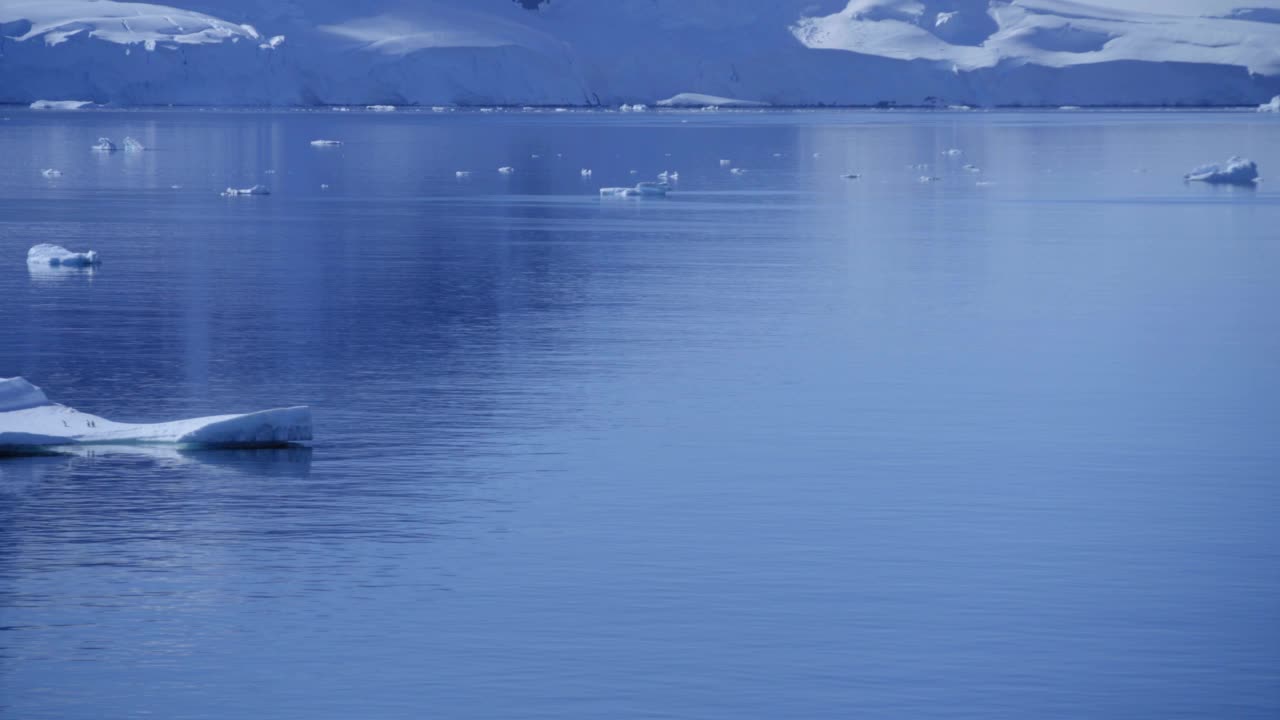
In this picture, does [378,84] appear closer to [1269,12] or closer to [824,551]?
[1269,12]

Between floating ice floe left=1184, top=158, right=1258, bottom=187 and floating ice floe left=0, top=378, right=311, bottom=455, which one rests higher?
floating ice floe left=1184, top=158, right=1258, bottom=187

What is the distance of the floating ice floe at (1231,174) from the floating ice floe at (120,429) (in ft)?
105

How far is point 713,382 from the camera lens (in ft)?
48.6

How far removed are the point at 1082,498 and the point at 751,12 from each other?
103 m

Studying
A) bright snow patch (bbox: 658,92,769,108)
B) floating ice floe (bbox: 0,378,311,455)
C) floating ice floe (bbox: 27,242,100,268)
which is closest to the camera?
floating ice floe (bbox: 0,378,311,455)

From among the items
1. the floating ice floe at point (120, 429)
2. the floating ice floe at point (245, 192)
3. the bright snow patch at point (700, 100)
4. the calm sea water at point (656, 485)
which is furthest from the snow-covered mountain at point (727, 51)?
the floating ice floe at point (120, 429)

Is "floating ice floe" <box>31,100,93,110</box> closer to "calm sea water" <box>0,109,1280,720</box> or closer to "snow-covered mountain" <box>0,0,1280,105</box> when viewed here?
"snow-covered mountain" <box>0,0,1280,105</box>

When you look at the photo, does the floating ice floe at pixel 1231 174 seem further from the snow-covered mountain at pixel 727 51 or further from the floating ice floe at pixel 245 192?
the snow-covered mountain at pixel 727 51

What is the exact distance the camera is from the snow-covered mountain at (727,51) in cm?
9456

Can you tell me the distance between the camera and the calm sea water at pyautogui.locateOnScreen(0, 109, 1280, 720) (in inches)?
305

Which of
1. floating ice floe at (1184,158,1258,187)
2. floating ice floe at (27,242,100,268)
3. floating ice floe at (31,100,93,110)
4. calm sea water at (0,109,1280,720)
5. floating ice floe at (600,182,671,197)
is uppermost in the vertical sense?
floating ice floe at (31,100,93,110)

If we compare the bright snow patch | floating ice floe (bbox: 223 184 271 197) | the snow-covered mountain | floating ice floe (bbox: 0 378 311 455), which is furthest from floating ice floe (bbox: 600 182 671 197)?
the bright snow patch

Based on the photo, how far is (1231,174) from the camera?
40656 mm

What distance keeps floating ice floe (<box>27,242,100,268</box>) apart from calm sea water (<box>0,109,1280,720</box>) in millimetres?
649
